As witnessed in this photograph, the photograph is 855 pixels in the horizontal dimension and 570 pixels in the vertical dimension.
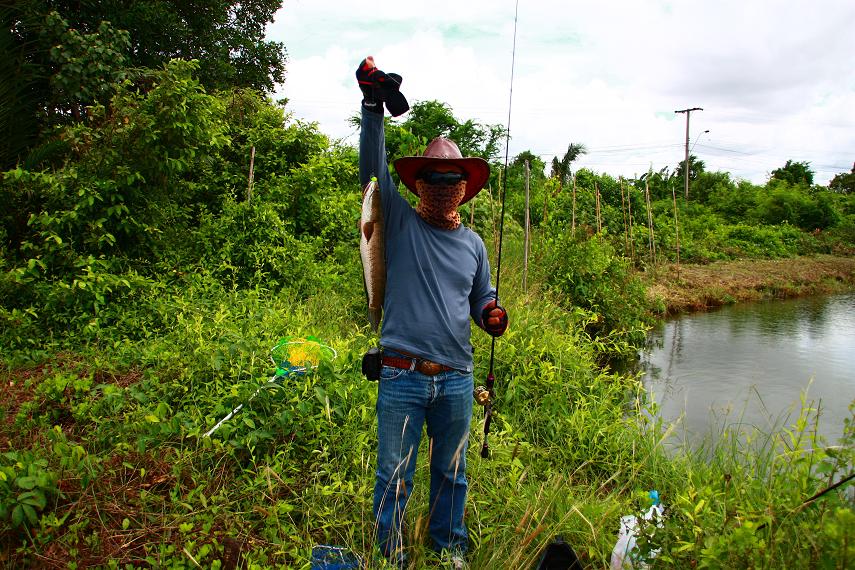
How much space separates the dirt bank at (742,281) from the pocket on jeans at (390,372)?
905 centimetres

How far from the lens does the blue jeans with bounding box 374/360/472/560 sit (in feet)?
7.52

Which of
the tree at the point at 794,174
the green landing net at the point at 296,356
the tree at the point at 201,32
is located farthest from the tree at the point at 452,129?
the tree at the point at 794,174

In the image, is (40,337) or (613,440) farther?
(40,337)

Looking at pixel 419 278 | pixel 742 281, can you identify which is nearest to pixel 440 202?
pixel 419 278

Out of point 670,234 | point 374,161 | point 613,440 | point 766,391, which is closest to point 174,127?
point 374,161

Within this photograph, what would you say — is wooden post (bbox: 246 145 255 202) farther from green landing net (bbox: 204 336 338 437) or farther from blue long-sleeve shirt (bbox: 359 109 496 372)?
blue long-sleeve shirt (bbox: 359 109 496 372)

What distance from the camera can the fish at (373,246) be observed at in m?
2.21

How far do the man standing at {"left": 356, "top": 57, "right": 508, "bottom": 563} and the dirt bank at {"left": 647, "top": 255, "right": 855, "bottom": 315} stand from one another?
882 centimetres

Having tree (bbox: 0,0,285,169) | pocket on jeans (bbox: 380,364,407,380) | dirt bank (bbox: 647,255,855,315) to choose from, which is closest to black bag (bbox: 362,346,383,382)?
pocket on jeans (bbox: 380,364,407,380)

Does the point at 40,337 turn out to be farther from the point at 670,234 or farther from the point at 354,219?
the point at 670,234

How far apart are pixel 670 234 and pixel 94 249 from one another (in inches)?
636

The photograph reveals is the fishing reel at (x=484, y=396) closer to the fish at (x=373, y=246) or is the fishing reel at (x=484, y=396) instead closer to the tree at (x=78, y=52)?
the fish at (x=373, y=246)

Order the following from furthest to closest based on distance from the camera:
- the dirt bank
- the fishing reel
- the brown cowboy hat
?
1. the dirt bank
2. the fishing reel
3. the brown cowboy hat

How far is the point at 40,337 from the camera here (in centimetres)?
468
